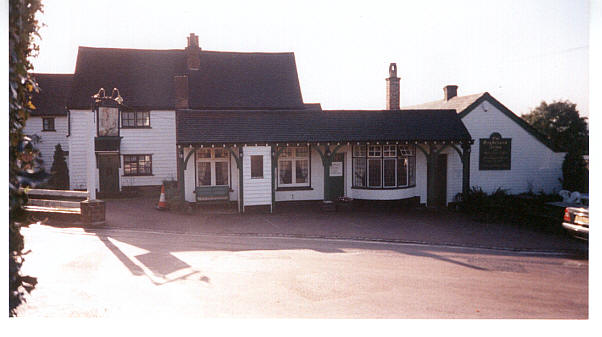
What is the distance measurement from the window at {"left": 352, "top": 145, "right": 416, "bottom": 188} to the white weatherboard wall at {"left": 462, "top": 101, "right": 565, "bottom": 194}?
2778 millimetres

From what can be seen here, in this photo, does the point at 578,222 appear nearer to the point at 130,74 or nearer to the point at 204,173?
the point at 204,173

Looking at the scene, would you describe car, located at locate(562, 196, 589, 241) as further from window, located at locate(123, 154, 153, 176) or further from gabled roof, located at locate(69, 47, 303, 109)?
window, located at locate(123, 154, 153, 176)

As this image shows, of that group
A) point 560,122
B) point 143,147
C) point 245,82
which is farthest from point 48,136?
point 560,122

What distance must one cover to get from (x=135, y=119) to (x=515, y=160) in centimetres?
1659

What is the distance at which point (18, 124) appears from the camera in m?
4.17

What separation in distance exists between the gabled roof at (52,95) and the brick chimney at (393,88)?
17.2 meters

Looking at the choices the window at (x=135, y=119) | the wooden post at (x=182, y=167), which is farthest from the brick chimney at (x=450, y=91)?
the window at (x=135, y=119)

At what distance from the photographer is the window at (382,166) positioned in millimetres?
16281

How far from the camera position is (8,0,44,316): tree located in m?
3.95

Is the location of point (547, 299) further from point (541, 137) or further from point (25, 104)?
point (541, 137)

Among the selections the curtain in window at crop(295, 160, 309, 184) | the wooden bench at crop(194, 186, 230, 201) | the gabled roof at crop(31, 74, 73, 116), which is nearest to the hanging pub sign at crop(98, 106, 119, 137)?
the wooden bench at crop(194, 186, 230, 201)

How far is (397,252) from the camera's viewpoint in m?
9.86

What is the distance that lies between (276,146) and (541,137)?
33.9ft
